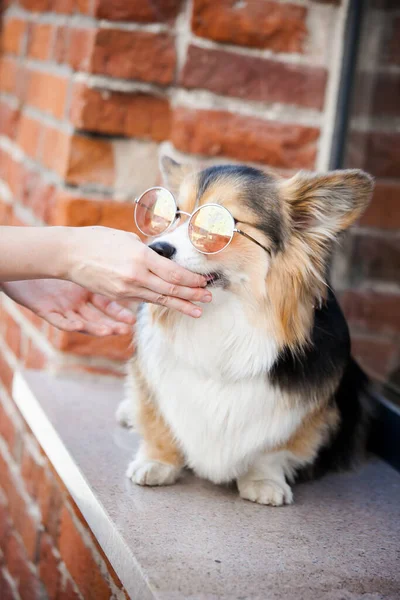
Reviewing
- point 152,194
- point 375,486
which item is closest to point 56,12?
point 152,194

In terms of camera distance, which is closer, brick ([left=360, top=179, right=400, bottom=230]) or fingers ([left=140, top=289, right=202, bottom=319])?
fingers ([left=140, top=289, right=202, bottom=319])

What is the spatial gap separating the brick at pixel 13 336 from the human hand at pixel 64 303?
3.05ft

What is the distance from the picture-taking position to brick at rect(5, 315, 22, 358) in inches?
109

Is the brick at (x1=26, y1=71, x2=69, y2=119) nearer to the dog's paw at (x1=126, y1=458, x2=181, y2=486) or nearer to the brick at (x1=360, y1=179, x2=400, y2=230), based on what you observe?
the brick at (x1=360, y1=179, x2=400, y2=230)

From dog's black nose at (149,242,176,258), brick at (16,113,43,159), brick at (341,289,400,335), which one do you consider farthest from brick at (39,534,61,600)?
brick at (16,113,43,159)

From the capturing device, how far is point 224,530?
1609 millimetres

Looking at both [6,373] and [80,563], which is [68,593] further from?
[6,373]

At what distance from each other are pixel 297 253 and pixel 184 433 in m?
0.49

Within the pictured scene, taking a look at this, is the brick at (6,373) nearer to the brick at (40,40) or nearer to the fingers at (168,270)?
the brick at (40,40)

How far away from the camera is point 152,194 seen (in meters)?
1.67

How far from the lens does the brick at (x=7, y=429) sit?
2689 mm

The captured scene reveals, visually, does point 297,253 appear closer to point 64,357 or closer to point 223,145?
point 223,145

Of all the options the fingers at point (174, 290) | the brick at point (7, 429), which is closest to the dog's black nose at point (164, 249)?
the fingers at point (174, 290)

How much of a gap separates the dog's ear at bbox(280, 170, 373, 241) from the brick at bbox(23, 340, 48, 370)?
109cm
